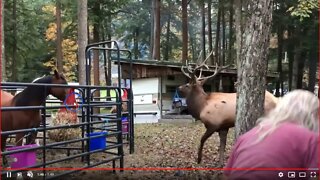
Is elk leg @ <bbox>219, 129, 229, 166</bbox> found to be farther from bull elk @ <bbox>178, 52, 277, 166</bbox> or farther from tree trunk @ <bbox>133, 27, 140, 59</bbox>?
tree trunk @ <bbox>133, 27, 140, 59</bbox>

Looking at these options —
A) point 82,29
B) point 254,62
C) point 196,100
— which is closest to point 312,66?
point 82,29

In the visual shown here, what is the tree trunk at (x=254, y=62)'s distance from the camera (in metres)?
5.60

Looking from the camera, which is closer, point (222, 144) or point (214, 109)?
point (222, 144)

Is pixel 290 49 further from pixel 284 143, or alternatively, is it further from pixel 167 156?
pixel 284 143

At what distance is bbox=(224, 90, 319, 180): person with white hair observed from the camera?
2.24 metres

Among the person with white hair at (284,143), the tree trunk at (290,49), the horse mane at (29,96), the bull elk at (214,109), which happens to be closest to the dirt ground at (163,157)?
the bull elk at (214,109)

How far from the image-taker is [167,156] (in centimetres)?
895

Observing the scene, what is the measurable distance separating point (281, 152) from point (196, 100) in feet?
21.6

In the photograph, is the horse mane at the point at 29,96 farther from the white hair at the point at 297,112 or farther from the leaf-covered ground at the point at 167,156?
the white hair at the point at 297,112

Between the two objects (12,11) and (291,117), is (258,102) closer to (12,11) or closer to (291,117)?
(291,117)

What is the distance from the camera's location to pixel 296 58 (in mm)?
23641

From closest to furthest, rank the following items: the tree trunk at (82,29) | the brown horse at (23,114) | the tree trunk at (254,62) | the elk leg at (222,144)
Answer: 1. the tree trunk at (254,62)
2. the brown horse at (23,114)
3. the elk leg at (222,144)
4. the tree trunk at (82,29)

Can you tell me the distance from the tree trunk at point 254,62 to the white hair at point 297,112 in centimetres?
332

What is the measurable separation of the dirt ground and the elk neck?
3.22 feet
